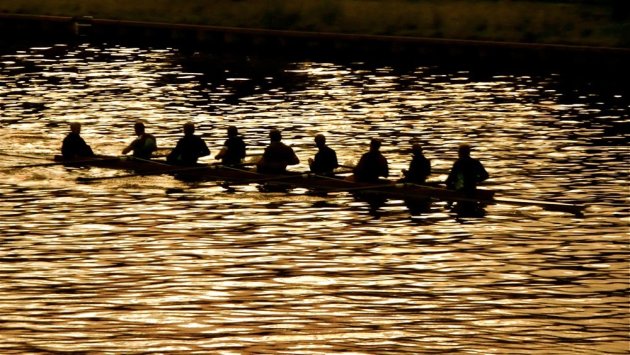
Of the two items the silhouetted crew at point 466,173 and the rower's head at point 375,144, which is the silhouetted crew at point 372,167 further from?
the silhouetted crew at point 466,173

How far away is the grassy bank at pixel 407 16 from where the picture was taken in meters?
87.2

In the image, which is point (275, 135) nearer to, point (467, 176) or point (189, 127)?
point (189, 127)

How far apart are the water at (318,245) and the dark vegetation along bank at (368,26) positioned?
45.2 feet

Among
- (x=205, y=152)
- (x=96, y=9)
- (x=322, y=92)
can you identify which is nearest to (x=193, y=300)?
(x=205, y=152)

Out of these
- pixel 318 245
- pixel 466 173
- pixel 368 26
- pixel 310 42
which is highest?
pixel 466 173

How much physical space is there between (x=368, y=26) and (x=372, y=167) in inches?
1734

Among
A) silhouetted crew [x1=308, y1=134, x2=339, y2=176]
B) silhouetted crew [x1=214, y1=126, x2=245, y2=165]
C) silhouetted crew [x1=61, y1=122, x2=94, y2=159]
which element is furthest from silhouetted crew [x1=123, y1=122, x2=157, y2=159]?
silhouetted crew [x1=308, y1=134, x2=339, y2=176]

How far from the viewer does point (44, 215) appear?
47.0m

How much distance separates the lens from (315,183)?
163ft

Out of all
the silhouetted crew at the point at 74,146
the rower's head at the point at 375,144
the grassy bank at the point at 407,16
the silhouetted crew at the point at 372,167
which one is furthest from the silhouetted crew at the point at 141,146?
the grassy bank at the point at 407,16

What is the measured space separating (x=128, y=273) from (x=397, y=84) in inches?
1549

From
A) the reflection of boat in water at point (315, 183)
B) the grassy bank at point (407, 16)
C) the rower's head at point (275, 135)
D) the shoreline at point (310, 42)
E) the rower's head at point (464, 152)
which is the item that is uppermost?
the rower's head at point (464, 152)

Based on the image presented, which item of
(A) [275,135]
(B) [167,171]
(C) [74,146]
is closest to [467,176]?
(A) [275,135]

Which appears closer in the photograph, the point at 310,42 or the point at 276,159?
the point at 276,159
